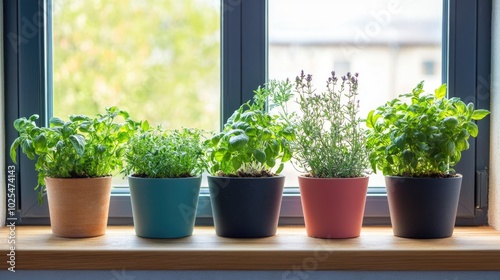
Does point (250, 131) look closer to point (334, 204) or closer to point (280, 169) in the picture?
point (280, 169)

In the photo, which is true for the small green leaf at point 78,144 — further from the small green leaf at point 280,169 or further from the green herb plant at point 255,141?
the small green leaf at point 280,169

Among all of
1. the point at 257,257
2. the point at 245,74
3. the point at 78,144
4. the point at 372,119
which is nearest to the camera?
the point at 257,257

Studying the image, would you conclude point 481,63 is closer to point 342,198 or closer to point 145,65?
point 342,198

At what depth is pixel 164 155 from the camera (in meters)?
1.65

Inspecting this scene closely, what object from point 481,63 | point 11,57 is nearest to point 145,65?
point 11,57

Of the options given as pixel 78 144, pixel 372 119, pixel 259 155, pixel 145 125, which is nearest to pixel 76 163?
pixel 78 144

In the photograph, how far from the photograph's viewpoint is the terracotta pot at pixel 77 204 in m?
1.66

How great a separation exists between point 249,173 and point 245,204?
0.09 m

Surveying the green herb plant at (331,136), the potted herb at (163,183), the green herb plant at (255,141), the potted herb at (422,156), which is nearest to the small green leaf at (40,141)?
the potted herb at (163,183)

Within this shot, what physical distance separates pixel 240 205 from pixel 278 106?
34cm

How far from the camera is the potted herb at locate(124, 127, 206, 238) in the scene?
163 cm

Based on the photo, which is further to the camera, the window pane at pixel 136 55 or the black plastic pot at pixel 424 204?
the window pane at pixel 136 55

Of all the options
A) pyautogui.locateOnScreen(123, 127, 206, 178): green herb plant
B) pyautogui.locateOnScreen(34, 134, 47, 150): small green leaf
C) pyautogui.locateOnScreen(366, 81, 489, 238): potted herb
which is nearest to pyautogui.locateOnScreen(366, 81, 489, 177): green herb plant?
pyautogui.locateOnScreen(366, 81, 489, 238): potted herb

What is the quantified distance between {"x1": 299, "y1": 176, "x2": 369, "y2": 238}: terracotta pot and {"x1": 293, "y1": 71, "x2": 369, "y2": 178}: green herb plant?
4cm
